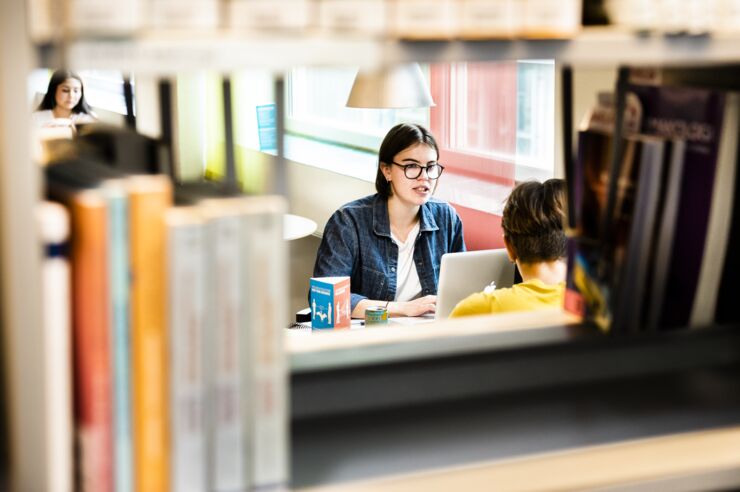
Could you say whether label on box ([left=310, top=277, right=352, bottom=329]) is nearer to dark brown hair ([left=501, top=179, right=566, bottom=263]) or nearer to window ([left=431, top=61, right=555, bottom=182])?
dark brown hair ([left=501, top=179, right=566, bottom=263])

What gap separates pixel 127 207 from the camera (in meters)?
0.95

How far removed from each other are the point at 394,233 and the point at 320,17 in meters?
3.13

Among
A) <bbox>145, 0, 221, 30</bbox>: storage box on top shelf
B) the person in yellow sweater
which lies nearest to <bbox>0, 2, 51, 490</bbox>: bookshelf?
<bbox>145, 0, 221, 30</bbox>: storage box on top shelf

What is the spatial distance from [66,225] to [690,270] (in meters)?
0.89

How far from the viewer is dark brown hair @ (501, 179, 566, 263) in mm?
2883

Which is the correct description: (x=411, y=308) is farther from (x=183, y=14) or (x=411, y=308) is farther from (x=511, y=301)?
(x=183, y=14)

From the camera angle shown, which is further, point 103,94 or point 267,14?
point 103,94

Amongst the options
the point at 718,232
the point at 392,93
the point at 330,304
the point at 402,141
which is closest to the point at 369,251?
the point at 402,141

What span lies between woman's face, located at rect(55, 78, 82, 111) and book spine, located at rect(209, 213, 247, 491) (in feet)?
19.2

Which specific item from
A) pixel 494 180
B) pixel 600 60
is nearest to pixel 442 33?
pixel 600 60

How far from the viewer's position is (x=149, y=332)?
3.21ft

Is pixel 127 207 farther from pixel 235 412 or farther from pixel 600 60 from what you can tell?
pixel 600 60

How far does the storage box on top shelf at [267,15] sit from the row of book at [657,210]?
55 centimetres

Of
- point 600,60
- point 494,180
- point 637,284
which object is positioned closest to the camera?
point 600,60
